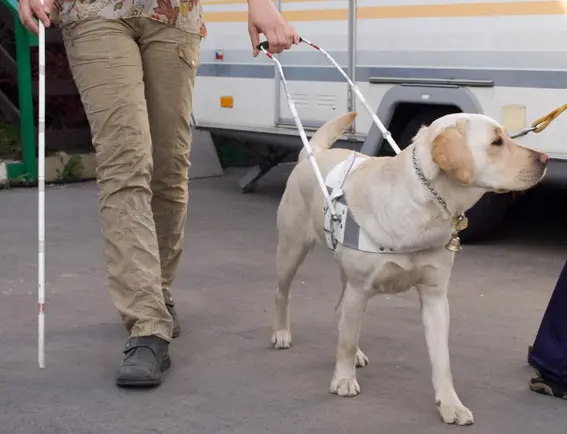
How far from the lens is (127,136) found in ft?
12.6

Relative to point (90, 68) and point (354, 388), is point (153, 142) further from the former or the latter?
point (354, 388)

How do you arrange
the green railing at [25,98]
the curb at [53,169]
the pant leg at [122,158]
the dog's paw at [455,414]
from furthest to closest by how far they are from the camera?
the curb at [53,169] → the green railing at [25,98] → the pant leg at [122,158] → the dog's paw at [455,414]

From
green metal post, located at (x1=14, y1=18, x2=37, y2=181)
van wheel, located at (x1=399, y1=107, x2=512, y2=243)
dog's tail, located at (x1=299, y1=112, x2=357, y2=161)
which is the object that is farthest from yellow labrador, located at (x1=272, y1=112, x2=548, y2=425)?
green metal post, located at (x1=14, y1=18, x2=37, y2=181)

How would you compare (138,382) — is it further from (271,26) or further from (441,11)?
(441,11)

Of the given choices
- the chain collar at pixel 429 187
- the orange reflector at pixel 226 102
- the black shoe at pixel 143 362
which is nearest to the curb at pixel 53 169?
the orange reflector at pixel 226 102

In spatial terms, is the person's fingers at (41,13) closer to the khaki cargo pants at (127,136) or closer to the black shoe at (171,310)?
the khaki cargo pants at (127,136)

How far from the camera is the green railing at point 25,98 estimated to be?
9016 mm

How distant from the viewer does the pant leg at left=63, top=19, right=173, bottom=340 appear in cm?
385

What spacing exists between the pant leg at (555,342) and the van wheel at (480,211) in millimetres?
2627

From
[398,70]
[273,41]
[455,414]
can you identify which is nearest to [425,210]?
[455,414]

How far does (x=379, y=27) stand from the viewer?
671 centimetres

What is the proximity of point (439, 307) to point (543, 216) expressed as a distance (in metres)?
4.25

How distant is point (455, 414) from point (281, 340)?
1.09 metres

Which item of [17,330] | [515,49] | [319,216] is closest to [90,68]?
[319,216]
